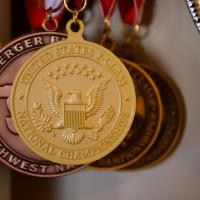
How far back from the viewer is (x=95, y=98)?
506mm

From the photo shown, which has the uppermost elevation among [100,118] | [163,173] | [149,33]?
[149,33]

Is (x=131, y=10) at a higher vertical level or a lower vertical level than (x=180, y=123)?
higher

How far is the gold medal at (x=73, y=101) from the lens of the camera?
494 mm

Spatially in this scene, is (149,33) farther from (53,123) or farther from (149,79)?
(53,123)

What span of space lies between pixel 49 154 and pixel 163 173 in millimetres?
233

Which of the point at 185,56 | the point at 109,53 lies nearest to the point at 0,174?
the point at 109,53

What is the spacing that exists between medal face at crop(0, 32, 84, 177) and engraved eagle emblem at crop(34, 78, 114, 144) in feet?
0.18

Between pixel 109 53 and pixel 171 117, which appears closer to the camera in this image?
pixel 109 53

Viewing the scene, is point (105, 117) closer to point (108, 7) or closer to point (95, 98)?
point (95, 98)

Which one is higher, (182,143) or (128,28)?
(128,28)

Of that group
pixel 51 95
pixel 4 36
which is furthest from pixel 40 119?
pixel 4 36

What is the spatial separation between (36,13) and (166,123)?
270 mm

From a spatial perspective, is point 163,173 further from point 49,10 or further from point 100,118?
point 49,10

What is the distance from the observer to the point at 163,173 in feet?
2.12
